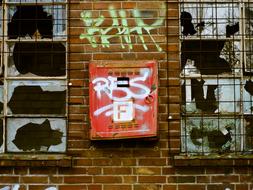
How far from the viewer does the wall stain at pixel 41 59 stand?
5656 mm

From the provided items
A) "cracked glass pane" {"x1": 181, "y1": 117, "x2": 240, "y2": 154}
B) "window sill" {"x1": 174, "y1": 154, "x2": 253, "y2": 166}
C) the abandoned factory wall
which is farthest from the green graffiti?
"window sill" {"x1": 174, "y1": 154, "x2": 253, "y2": 166}

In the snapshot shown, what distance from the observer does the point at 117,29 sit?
5.61m

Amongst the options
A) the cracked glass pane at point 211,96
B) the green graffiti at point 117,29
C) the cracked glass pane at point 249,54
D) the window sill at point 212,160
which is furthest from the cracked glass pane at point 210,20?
the window sill at point 212,160

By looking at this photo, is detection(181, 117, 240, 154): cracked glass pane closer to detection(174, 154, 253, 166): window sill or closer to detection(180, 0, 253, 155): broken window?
detection(180, 0, 253, 155): broken window

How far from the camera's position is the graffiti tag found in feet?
17.8

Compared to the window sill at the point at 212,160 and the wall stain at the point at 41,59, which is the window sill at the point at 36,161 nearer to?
the wall stain at the point at 41,59

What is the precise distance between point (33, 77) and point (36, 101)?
25 centimetres

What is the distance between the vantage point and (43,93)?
5629mm

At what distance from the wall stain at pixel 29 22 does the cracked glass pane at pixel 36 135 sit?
904mm

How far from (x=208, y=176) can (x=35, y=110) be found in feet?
6.12

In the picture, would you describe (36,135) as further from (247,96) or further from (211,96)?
(247,96)

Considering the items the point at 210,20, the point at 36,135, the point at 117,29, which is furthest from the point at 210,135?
the point at 36,135

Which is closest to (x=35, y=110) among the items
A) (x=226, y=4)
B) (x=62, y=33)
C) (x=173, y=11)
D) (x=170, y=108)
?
(x=62, y=33)

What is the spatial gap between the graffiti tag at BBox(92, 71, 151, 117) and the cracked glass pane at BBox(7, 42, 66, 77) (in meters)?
0.45
